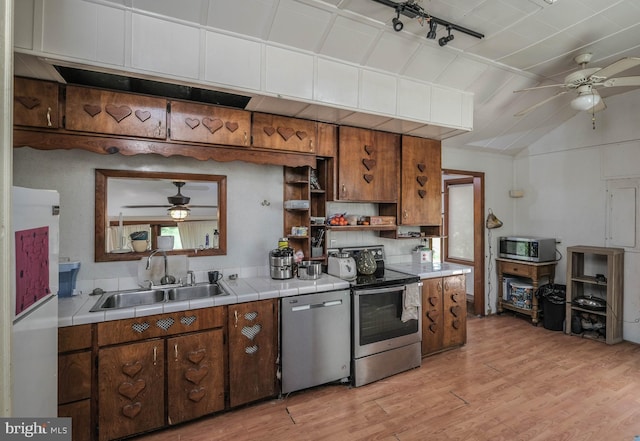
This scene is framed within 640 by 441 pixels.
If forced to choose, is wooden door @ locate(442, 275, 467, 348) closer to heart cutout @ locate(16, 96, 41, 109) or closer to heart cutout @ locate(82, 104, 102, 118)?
heart cutout @ locate(82, 104, 102, 118)

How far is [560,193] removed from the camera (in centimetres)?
445

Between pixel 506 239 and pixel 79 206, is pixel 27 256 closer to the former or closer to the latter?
pixel 79 206

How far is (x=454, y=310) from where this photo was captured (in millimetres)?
3436

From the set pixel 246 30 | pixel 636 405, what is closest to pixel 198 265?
pixel 246 30

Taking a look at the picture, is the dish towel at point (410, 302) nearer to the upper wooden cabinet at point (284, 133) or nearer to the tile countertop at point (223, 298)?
the tile countertop at point (223, 298)

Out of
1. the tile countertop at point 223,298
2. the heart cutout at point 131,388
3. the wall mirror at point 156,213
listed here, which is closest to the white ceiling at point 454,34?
the wall mirror at point 156,213

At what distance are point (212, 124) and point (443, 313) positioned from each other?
9.73ft

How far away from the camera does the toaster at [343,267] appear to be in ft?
9.47

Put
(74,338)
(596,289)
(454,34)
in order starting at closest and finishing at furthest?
1. (74,338)
2. (454,34)
3. (596,289)

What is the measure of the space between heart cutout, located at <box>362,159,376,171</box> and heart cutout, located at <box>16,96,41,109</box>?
2.56 meters

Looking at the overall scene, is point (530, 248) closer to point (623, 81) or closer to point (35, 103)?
point (623, 81)

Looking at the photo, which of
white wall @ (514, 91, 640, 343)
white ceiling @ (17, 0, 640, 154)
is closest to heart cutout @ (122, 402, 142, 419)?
white ceiling @ (17, 0, 640, 154)

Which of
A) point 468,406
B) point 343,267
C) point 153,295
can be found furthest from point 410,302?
point 153,295

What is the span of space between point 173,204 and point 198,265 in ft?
1.90
